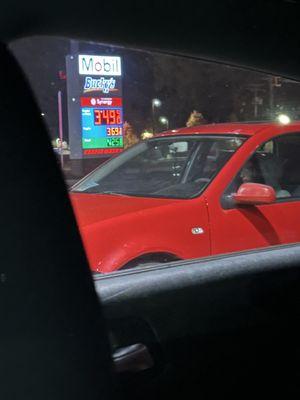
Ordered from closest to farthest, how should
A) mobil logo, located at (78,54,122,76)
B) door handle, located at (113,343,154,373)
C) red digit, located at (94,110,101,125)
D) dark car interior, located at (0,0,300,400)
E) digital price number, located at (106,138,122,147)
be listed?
dark car interior, located at (0,0,300,400)
door handle, located at (113,343,154,373)
mobil logo, located at (78,54,122,76)
digital price number, located at (106,138,122,147)
red digit, located at (94,110,101,125)

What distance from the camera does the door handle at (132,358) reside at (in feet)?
5.52

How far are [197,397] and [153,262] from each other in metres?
2.01

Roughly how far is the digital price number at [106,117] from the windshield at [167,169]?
16.1ft

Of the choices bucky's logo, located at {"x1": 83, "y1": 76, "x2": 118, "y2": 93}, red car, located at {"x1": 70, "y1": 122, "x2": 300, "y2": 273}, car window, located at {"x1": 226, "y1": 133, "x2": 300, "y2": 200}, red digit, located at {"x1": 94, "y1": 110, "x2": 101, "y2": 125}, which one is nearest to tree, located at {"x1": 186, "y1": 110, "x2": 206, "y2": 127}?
red car, located at {"x1": 70, "y1": 122, "x2": 300, "y2": 273}

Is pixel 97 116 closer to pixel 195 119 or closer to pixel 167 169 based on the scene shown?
pixel 195 119

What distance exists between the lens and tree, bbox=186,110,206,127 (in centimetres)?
508

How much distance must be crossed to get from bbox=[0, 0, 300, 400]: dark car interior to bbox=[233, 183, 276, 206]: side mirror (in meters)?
1.74

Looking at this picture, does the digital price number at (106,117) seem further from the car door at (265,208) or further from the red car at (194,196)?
the car door at (265,208)

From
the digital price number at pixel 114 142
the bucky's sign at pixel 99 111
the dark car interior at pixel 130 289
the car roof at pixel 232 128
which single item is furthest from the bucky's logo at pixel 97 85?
the dark car interior at pixel 130 289

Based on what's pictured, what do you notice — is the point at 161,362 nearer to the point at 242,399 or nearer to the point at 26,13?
the point at 242,399

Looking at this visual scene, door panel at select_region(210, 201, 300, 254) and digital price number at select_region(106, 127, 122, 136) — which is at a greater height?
digital price number at select_region(106, 127, 122, 136)

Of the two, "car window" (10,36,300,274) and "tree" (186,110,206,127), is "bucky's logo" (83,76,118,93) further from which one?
"car window" (10,36,300,274)

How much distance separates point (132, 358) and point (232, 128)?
3.40 m

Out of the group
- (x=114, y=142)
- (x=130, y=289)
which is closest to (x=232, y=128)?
(x=130, y=289)
